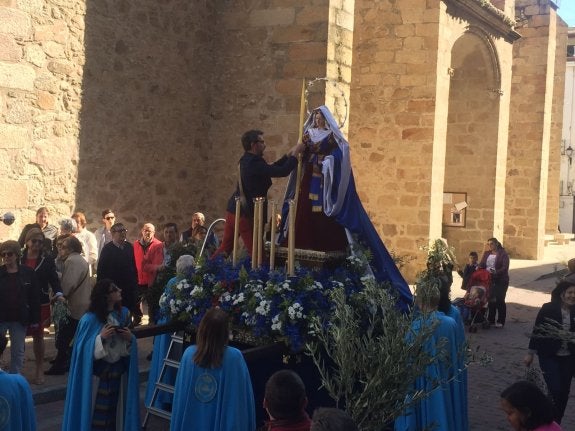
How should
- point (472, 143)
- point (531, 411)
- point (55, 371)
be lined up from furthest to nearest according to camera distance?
point (472, 143) → point (55, 371) → point (531, 411)

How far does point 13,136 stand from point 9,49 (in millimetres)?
1057

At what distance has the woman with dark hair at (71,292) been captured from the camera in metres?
7.65

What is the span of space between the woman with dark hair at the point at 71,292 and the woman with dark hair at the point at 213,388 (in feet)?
11.1

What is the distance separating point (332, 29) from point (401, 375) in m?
8.54

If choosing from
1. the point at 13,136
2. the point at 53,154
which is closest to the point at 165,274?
the point at 13,136

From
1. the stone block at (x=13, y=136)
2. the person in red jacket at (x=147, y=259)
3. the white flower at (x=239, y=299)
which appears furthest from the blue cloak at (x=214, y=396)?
the stone block at (x=13, y=136)

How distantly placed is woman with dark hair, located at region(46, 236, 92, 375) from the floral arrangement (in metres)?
1.89

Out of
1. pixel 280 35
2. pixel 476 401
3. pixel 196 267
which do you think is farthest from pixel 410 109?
pixel 196 267

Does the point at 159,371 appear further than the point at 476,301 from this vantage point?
No

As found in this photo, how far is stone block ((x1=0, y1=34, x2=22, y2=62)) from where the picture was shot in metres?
9.32

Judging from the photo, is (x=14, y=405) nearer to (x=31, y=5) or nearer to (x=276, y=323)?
(x=276, y=323)

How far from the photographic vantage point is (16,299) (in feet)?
22.2

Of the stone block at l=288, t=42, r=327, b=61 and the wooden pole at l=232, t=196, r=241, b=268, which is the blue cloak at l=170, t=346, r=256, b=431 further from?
the stone block at l=288, t=42, r=327, b=61

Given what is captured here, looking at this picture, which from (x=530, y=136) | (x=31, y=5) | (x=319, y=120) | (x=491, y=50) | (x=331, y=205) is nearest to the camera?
(x=331, y=205)
